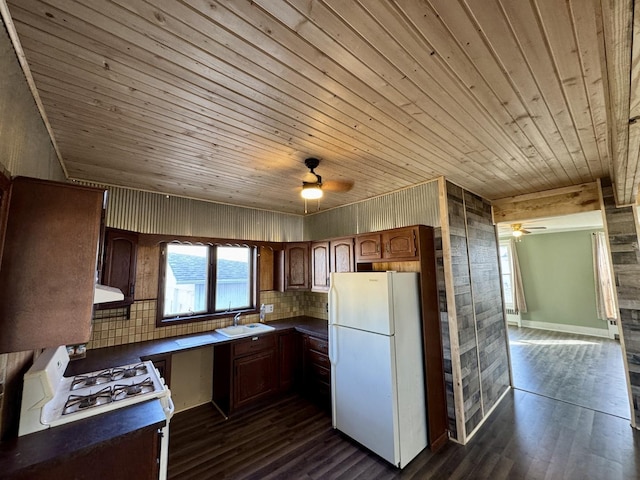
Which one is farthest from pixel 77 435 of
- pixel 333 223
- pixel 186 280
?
pixel 333 223

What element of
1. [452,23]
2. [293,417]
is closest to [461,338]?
[293,417]

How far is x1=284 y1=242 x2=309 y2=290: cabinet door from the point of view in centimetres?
397

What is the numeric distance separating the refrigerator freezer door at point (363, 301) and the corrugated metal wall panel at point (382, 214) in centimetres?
92

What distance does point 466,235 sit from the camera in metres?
3.08

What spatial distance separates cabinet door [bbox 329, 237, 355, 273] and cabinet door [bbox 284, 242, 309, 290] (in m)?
0.52

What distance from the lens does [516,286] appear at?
712cm

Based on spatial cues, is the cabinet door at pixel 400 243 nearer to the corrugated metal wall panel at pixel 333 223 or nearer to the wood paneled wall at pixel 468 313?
the wood paneled wall at pixel 468 313

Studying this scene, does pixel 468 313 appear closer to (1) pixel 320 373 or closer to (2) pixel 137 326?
(1) pixel 320 373

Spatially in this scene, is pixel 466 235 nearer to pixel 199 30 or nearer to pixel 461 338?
pixel 461 338

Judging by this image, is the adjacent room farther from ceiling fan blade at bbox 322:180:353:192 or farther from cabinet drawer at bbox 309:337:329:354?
ceiling fan blade at bbox 322:180:353:192

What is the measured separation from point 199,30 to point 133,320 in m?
3.03

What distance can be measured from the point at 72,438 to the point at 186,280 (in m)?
2.23

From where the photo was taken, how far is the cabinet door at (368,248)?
3.06 m

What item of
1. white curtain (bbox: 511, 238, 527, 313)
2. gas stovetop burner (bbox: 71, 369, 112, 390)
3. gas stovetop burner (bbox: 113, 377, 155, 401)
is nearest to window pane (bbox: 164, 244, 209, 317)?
gas stovetop burner (bbox: 71, 369, 112, 390)
